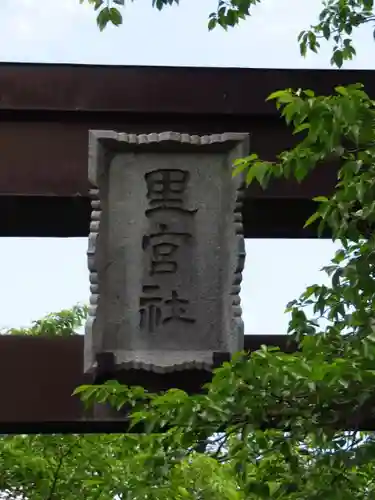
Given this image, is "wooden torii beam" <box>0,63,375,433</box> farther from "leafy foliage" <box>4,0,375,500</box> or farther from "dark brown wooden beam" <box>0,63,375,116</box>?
"leafy foliage" <box>4,0,375,500</box>

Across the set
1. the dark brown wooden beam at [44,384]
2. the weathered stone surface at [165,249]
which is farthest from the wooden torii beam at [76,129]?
the weathered stone surface at [165,249]

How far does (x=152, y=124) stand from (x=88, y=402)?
3.13 ft

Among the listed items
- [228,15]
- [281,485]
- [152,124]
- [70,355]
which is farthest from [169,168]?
[228,15]

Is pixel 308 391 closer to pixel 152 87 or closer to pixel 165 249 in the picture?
pixel 165 249

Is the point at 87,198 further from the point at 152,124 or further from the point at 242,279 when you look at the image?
the point at 242,279

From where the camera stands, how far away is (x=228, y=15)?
155 inches

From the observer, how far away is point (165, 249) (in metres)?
2.85

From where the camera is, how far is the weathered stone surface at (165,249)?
279 cm

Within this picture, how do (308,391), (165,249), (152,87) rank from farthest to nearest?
(152,87) < (165,249) < (308,391)

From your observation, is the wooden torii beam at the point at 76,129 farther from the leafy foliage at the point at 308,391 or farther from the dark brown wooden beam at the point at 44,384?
the leafy foliage at the point at 308,391

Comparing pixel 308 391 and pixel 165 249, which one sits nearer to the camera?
pixel 308 391

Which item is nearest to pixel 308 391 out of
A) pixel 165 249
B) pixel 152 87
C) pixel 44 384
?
pixel 165 249

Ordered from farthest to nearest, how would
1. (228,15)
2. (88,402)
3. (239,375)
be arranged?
(228,15)
(88,402)
(239,375)

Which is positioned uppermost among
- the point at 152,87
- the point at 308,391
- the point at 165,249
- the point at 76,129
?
the point at 152,87
